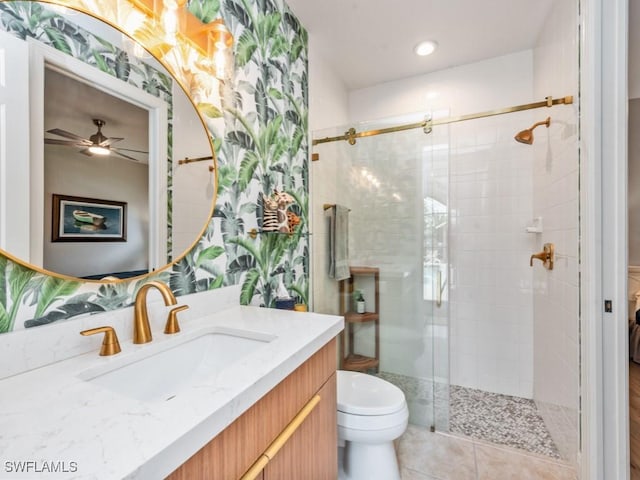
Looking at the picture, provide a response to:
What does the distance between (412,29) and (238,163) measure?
149cm

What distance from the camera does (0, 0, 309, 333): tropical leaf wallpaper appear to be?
743mm

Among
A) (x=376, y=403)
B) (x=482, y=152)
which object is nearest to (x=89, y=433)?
(x=376, y=403)

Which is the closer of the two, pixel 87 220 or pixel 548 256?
pixel 87 220

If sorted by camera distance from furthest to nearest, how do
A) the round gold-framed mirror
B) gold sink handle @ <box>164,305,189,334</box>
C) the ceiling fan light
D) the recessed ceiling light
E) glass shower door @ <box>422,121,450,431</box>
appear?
the recessed ceiling light, glass shower door @ <box>422,121,450,431</box>, gold sink handle @ <box>164,305,189,334</box>, the ceiling fan light, the round gold-framed mirror

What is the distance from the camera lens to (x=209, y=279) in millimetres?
1224

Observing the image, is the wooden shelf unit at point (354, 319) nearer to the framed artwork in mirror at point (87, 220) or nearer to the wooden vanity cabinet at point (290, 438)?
the wooden vanity cabinet at point (290, 438)

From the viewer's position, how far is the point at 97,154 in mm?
852

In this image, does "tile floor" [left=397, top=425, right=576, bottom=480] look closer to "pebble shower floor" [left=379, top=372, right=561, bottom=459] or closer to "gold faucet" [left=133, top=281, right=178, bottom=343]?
"pebble shower floor" [left=379, top=372, right=561, bottom=459]

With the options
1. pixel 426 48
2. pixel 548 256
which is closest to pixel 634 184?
pixel 548 256

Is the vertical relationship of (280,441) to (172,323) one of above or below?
below

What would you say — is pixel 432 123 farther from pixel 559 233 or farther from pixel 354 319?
pixel 354 319

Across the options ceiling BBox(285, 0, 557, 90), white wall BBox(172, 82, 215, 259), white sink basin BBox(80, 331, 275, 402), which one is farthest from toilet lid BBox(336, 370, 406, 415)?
ceiling BBox(285, 0, 557, 90)

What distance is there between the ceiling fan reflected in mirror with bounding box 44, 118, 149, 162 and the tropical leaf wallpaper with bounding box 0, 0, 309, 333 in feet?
0.66

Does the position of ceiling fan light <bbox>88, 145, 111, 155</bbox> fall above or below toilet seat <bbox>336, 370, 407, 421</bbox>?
above
